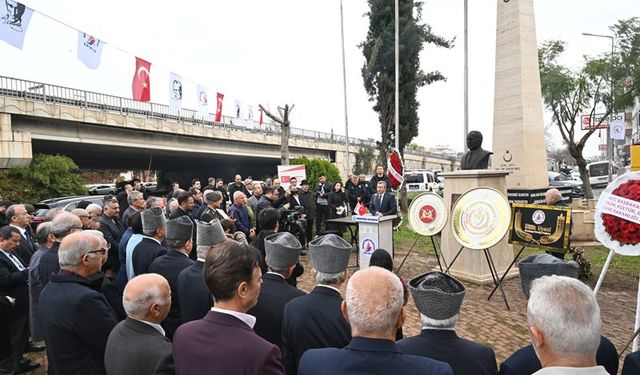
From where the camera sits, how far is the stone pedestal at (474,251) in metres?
7.38

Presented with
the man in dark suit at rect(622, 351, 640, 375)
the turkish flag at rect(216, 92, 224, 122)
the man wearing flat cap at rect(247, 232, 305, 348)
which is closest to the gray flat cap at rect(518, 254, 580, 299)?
the man in dark suit at rect(622, 351, 640, 375)

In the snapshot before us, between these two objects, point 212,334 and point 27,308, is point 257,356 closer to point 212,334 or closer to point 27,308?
point 212,334

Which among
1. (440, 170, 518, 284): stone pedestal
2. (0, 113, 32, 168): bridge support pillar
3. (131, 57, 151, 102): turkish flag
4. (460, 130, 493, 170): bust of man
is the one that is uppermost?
(131, 57, 151, 102): turkish flag

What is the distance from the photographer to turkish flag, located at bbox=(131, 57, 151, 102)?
1741cm

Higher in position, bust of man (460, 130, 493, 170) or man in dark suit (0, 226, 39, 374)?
bust of man (460, 130, 493, 170)

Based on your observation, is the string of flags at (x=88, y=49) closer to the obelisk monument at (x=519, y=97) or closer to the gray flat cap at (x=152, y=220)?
the gray flat cap at (x=152, y=220)

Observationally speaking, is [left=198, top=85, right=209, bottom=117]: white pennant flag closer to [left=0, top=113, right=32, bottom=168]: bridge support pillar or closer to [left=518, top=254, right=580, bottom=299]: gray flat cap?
[left=0, top=113, right=32, bottom=168]: bridge support pillar

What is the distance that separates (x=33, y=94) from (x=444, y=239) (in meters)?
18.3

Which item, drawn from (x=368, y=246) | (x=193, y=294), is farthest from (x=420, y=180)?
(x=193, y=294)

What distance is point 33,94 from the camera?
700 inches

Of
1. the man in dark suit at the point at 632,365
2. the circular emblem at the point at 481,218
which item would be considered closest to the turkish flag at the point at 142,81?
the circular emblem at the point at 481,218

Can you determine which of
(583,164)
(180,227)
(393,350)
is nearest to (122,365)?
(393,350)

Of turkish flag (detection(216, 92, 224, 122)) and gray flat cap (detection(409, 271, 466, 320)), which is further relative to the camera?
turkish flag (detection(216, 92, 224, 122))

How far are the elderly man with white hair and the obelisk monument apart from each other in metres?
10.9
